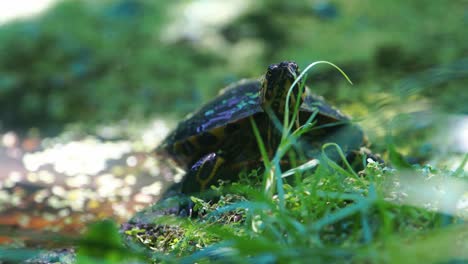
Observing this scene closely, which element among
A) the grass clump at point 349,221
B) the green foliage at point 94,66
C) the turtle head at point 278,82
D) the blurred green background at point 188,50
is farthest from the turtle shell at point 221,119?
the green foliage at point 94,66

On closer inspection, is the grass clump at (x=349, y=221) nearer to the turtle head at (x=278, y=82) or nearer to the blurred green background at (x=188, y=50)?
the turtle head at (x=278, y=82)

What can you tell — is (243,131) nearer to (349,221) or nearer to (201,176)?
(201,176)

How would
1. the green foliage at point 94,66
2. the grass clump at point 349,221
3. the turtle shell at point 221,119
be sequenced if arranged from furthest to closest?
the green foliage at point 94,66 < the turtle shell at point 221,119 < the grass clump at point 349,221

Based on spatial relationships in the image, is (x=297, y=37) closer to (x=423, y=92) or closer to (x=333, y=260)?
(x=423, y=92)

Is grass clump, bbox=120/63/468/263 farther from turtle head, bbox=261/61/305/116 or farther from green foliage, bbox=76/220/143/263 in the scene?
turtle head, bbox=261/61/305/116

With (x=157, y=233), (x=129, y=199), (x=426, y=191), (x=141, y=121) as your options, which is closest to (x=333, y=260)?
(x=426, y=191)

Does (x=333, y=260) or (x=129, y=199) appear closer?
(x=333, y=260)
